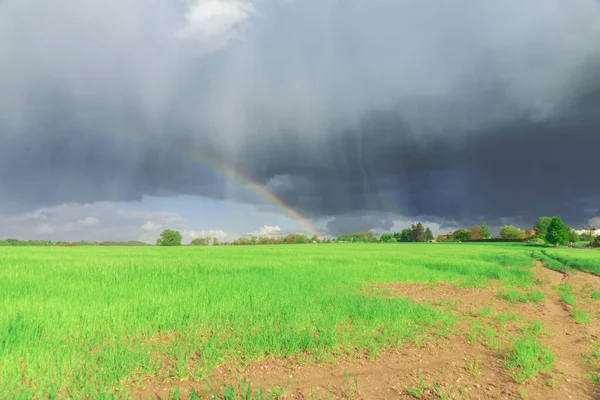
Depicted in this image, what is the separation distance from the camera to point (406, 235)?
174 metres

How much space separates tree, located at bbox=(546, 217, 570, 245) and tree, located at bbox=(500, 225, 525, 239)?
1787 inches

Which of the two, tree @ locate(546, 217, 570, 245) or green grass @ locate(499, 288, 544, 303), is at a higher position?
tree @ locate(546, 217, 570, 245)

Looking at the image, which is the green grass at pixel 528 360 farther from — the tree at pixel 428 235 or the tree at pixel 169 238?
the tree at pixel 428 235

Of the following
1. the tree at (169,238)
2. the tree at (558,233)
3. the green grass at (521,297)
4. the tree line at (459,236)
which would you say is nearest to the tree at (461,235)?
the tree line at (459,236)

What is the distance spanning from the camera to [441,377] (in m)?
5.58

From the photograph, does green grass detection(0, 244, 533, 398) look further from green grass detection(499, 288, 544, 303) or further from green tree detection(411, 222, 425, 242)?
green tree detection(411, 222, 425, 242)

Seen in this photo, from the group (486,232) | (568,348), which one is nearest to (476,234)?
(486,232)

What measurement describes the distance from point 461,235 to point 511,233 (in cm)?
2267

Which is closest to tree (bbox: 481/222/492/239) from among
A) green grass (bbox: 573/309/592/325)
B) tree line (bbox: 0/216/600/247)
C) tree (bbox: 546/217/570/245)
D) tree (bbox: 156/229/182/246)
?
tree line (bbox: 0/216/600/247)

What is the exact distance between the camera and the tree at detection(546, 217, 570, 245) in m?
92.3

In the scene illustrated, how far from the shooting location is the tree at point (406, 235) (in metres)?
169

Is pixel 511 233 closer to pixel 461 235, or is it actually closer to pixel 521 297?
pixel 461 235

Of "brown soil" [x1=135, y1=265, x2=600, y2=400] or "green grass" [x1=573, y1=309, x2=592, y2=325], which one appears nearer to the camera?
"brown soil" [x1=135, y1=265, x2=600, y2=400]

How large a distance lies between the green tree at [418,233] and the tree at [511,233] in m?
34.3
